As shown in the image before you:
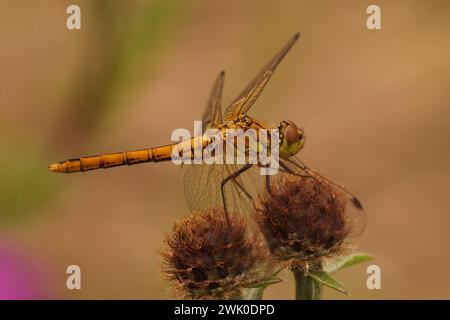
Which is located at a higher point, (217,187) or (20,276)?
(217,187)

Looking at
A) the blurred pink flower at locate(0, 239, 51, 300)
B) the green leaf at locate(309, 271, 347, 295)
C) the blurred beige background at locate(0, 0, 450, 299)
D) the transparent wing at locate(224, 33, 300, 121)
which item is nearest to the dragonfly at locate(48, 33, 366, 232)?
the transparent wing at locate(224, 33, 300, 121)

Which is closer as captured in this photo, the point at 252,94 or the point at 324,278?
the point at 324,278

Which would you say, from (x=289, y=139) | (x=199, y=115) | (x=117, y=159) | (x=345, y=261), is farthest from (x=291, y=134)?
(x=199, y=115)

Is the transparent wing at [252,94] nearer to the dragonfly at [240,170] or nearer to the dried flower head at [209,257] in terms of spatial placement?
the dragonfly at [240,170]

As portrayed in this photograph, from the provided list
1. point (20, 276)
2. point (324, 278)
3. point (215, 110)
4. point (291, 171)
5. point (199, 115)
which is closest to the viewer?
point (324, 278)

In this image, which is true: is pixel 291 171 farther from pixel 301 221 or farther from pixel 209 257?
pixel 209 257

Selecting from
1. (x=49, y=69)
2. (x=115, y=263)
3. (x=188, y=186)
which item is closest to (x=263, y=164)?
(x=188, y=186)
